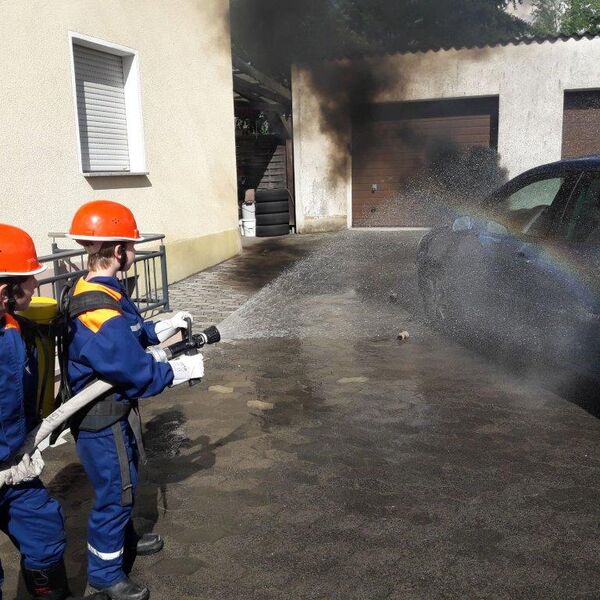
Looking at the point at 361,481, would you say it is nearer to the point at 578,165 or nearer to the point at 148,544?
the point at 148,544

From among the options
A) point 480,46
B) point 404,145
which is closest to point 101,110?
point 404,145

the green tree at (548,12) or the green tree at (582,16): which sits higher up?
the green tree at (548,12)

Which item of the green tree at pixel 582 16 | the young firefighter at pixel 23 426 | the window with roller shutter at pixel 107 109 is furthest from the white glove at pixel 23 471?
the green tree at pixel 582 16

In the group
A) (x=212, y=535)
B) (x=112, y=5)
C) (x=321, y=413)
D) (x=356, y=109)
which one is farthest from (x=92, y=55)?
(x=356, y=109)

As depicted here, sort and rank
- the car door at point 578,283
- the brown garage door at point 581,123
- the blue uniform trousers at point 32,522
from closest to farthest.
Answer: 1. the blue uniform trousers at point 32,522
2. the car door at point 578,283
3. the brown garage door at point 581,123

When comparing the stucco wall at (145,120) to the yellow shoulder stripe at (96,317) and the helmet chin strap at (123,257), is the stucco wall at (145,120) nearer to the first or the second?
the helmet chin strap at (123,257)

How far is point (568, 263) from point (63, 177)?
5266 mm

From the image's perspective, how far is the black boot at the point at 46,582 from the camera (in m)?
2.50

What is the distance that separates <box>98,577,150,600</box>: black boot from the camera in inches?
107

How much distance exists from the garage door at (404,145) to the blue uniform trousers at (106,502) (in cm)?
1322

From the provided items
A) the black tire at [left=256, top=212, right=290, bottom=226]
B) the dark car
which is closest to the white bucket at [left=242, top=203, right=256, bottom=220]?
the black tire at [left=256, top=212, right=290, bottom=226]

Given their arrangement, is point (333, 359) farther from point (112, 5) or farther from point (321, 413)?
point (112, 5)

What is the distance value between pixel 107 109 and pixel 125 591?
690 cm

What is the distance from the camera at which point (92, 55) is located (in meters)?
8.12
